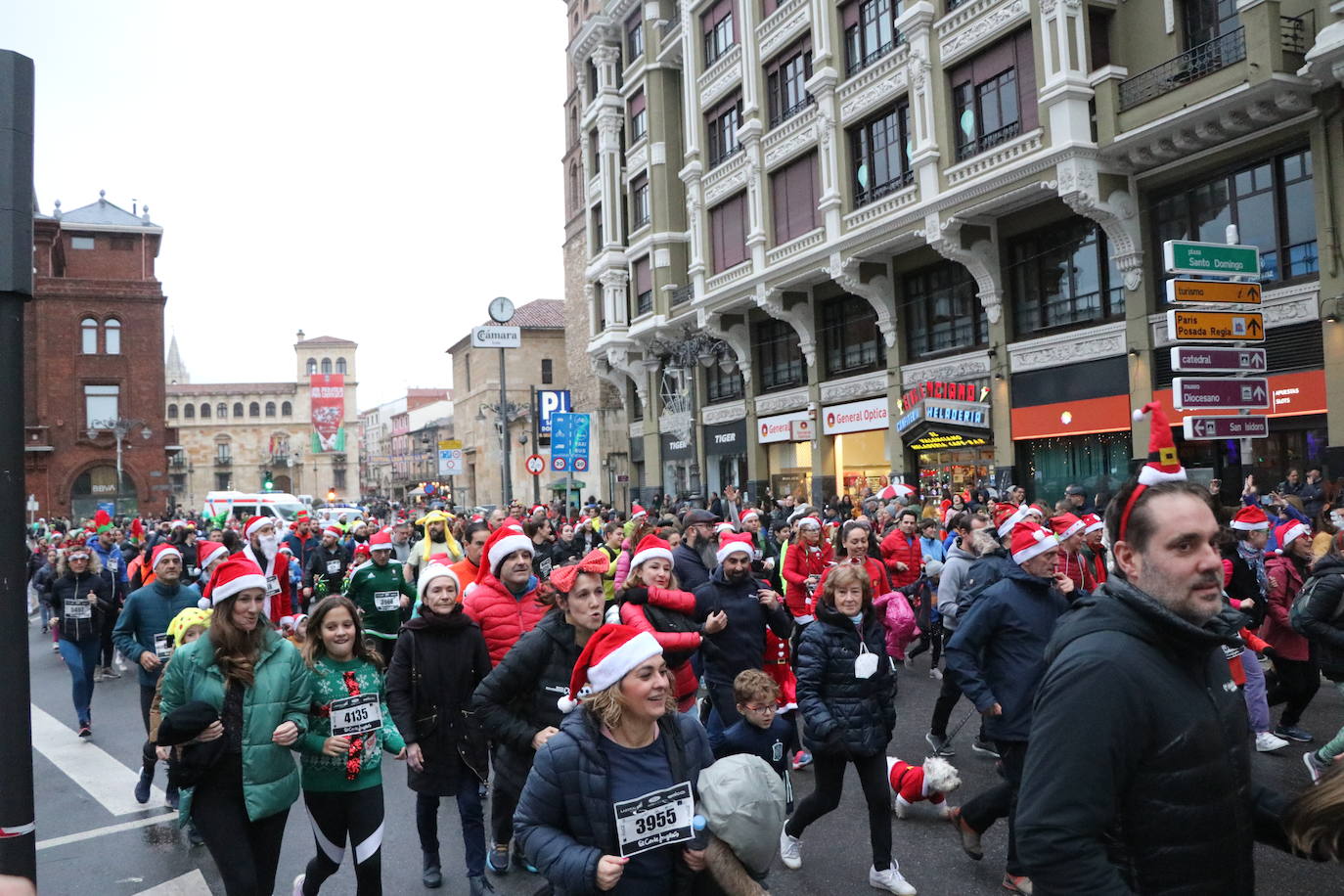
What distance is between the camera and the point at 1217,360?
34.8 feet

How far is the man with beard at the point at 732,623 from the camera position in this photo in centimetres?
630

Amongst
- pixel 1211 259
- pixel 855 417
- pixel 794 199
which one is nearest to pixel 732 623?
pixel 1211 259

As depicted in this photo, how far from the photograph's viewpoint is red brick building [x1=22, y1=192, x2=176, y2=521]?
50094 mm

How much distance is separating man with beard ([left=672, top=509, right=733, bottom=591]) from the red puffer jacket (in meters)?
1.58

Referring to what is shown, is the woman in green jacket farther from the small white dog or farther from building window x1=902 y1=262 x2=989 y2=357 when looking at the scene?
building window x1=902 y1=262 x2=989 y2=357

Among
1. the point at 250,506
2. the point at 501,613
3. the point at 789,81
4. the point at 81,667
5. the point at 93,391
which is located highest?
the point at 789,81

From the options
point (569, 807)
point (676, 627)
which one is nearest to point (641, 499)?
point (676, 627)

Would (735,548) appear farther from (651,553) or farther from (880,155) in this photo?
(880,155)

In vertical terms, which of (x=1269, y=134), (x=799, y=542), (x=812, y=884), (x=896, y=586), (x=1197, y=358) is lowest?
(x=812, y=884)

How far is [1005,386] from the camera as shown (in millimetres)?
20125

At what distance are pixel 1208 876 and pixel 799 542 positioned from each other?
7.17 meters

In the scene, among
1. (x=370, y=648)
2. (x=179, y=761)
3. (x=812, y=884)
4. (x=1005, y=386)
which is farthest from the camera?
(x=1005, y=386)

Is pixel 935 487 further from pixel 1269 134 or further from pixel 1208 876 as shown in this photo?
pixel 1208 876

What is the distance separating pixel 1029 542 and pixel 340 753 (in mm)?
3744
